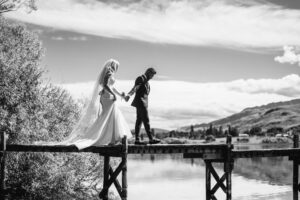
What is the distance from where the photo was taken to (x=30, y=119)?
25156 millimetres

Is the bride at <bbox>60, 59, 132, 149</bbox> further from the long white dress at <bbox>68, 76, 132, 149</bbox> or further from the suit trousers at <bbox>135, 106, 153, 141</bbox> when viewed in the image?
the suit trousers at <bbox>135, 106, 153, 141</bbox>

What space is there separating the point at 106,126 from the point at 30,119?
10.0m

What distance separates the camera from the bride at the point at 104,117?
16.7 m

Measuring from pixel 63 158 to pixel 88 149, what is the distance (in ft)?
43.8

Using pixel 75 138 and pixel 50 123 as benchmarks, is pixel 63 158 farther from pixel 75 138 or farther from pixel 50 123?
pixel 75 138

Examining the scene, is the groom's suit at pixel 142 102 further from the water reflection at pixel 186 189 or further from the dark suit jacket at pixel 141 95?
the water reflection at pixel 186 189

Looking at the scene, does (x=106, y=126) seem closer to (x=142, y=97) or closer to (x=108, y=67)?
(x=142, y=97)

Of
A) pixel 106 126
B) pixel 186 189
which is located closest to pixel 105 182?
pixel 106 126

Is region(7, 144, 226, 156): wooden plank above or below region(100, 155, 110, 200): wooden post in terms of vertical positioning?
above

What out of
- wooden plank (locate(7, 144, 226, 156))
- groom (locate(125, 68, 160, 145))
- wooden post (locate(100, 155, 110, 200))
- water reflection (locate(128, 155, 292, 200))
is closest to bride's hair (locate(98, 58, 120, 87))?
groom (locate(125, 68, 160, 145))

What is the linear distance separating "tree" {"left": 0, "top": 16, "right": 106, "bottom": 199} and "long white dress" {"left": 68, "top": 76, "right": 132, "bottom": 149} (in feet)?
27.5

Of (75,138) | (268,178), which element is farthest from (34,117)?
(268,178)

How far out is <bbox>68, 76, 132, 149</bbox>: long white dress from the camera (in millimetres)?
16734

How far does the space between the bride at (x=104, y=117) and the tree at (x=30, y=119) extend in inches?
317
